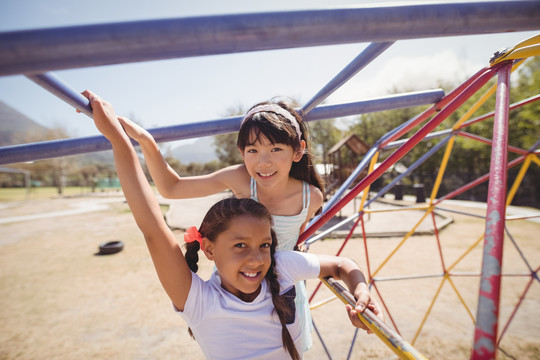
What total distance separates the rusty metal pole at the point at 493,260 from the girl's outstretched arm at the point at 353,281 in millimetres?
398

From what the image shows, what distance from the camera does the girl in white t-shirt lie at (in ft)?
2.71

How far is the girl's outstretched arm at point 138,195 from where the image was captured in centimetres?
81

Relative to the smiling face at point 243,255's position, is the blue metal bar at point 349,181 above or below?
above

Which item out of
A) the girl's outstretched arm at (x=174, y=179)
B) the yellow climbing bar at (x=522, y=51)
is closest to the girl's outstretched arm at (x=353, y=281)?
the girl's outstretched arm at (x=174, y=179)

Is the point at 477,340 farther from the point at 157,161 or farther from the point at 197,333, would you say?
the point at 157,161

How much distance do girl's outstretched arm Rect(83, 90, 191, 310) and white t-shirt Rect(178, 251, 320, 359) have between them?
0.14 meters

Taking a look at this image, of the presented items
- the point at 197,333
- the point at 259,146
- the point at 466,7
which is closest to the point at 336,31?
the point at 466,7

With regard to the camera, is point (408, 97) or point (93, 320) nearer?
point (408, 97)

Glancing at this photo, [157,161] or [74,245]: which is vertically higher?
[157,161]

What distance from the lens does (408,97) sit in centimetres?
147

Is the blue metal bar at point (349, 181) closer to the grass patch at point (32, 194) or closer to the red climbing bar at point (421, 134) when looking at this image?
the red climbing bar at point (421, 134)

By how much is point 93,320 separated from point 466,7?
176 inches

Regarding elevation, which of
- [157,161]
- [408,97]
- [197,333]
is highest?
[408,97]

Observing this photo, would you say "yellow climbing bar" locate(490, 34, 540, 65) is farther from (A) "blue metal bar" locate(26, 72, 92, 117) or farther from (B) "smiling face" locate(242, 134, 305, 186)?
(A) "blue metal bar" locate(26, 72, 92, 117)
